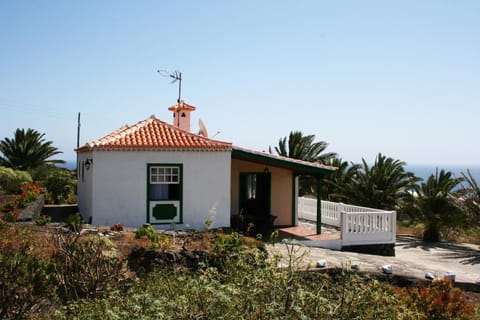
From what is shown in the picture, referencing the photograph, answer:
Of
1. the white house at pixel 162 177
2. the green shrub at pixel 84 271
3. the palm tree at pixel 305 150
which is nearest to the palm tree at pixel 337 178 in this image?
the palm tree at pixel 305 150

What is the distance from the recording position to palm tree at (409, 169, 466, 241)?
19344mm

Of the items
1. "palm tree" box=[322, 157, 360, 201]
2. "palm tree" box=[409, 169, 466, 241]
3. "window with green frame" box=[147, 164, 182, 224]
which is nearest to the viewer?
"window with green frame" box=[147, 164, 182, 224]

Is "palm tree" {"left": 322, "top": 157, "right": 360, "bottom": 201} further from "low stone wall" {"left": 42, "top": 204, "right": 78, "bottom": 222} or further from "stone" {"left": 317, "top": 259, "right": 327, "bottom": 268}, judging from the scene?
"stone" {"left": 317, "top": 259, "right": 327, "bottom": 268}

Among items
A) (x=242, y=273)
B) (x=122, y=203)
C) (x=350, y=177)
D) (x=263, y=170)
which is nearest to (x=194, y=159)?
(x=122, y=203)

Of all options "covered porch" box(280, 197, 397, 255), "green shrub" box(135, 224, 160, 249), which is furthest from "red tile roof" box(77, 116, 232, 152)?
"covered porch" box(280, 197, 397, 255)

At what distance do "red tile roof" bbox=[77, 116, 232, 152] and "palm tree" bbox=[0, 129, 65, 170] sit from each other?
17.3 m

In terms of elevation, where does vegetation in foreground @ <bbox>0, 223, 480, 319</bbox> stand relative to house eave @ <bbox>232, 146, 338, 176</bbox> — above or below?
below

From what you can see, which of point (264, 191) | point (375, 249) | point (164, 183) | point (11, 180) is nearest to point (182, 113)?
point (264, 191)

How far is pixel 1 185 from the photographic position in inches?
843

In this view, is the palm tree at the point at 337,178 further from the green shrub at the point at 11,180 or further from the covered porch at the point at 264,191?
the green shrub at the point at 11,180

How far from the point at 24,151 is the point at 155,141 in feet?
64.8

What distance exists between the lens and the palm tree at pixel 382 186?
75.6ft

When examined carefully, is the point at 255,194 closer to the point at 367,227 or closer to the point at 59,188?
the point at 367,227

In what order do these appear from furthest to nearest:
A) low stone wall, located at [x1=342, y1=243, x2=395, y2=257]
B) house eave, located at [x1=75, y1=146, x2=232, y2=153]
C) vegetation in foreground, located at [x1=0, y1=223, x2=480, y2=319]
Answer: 1. low stone wall, located at [x1=342, y1=243, x2=395, y2=257]
2. house eave, located at [x1=75, y1=146, x2=232, y2=153]
3. vegetation in foreground, located at [x1=0, y1=223, x2=480, y2=319]
